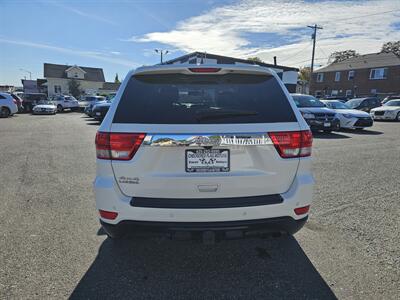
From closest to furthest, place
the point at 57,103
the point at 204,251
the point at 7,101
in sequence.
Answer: the point at 204,251, the point at 7,101, the point at 57,103

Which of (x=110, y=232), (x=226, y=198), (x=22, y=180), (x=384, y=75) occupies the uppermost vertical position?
(x=384, y=75)

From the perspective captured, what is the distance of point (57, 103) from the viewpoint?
3030cm

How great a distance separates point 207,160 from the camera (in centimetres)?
232

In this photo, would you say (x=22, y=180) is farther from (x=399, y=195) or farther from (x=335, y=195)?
(x=399, y=195)

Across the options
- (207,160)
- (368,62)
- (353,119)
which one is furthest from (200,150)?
(368,62)

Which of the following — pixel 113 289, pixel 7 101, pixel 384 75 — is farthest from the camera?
pixel 384 75

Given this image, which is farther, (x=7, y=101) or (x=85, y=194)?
(x=7, y=101)

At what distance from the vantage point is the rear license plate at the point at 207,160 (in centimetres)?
231

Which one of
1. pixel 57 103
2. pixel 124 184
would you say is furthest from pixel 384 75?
pixel 124 184

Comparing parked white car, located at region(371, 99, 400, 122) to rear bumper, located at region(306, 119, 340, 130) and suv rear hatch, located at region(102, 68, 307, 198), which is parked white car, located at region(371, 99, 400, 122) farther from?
suv rear hatch, located at region(102, 68, 307, 198)

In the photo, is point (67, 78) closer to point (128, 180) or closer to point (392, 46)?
point (128, 180)

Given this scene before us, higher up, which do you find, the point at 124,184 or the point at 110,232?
the point at 124,184

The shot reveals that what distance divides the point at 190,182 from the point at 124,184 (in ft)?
1.80

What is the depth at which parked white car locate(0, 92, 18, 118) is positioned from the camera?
2170 cm
